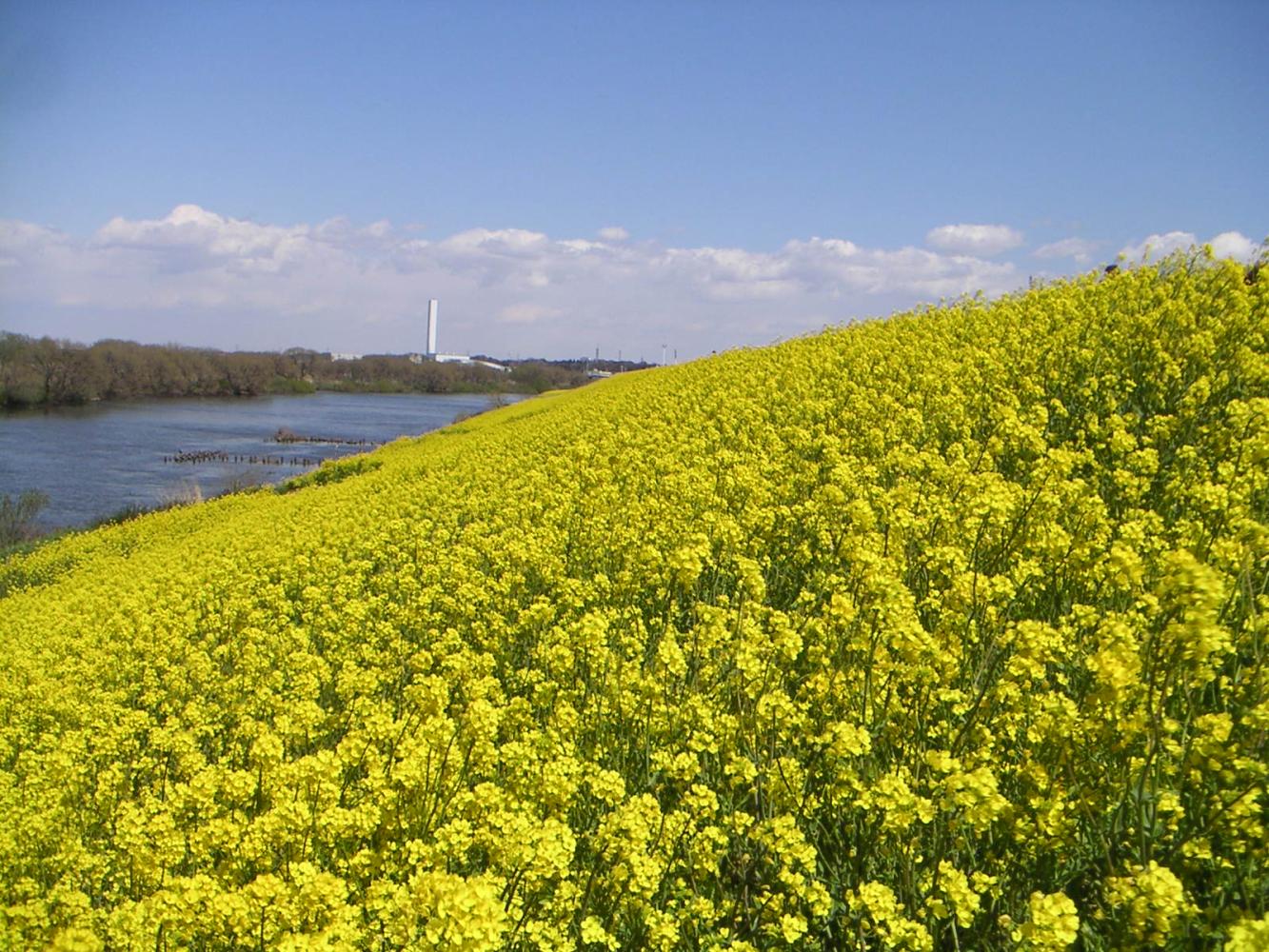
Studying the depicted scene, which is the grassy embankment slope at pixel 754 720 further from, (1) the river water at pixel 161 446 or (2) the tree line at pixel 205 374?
(2) the tree line at pixel 205 374

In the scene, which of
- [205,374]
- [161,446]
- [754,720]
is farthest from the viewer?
[205,374]

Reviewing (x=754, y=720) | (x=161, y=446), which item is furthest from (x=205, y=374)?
(x=754, y=720)

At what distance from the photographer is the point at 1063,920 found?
212 centimetres

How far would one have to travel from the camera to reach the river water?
34.8 meters

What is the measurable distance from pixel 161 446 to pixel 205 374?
46821mm

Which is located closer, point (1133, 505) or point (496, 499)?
point (1133, 505)

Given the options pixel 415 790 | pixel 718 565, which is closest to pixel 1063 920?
pixel 415 790

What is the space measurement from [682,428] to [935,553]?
7.74 metres

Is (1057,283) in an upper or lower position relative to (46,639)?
upper

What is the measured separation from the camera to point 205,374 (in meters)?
91.7

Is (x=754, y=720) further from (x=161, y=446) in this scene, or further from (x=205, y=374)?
(x=205, y=374)

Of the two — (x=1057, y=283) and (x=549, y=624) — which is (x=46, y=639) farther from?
(x=1057, y=283)

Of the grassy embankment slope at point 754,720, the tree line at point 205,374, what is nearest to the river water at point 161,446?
the tree line at point 205,374

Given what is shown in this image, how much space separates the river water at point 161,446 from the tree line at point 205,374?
233 centimetres
